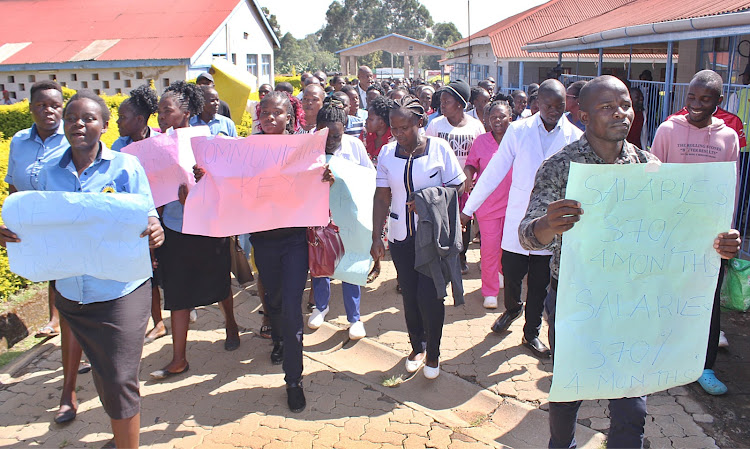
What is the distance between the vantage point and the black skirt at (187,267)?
14.3 ft

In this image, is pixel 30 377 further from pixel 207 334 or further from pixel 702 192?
pixel 702 192

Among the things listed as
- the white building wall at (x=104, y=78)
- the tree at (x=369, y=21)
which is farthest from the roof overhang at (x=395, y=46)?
the tree at (x=369, y=21)

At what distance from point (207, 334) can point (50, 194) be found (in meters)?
2.67

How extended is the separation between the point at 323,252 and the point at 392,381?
1026 millimetres

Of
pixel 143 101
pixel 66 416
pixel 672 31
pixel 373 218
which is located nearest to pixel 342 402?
pixel 373 218

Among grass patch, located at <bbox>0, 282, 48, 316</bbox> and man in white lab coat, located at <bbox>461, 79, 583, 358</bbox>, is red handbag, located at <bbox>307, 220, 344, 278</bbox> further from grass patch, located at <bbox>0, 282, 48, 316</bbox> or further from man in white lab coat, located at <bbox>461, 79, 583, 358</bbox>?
grass patch, located at <bbox>0, 282, 48, 316</bbox>

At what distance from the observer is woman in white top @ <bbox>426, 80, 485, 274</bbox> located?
598cm

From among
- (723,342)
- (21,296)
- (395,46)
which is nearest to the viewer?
(723,342)

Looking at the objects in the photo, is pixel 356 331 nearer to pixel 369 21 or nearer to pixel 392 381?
pixel 392 381

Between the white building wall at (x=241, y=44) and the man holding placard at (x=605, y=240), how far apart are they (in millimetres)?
20300

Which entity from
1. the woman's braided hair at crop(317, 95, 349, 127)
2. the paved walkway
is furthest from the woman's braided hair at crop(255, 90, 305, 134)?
the paved walkway

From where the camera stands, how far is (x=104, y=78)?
73.3 ft

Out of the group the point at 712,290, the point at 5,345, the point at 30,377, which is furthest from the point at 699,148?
the point at 5,345

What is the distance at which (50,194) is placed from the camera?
2.85 metres
